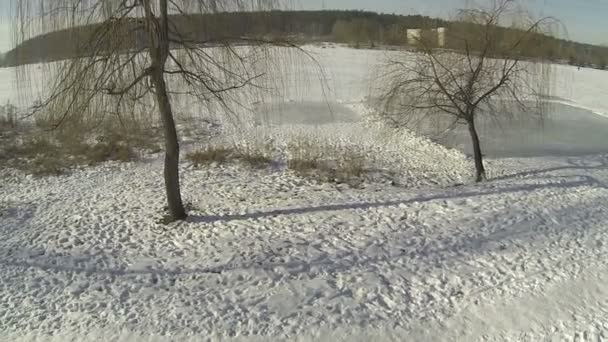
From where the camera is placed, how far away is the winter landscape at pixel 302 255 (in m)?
3.67

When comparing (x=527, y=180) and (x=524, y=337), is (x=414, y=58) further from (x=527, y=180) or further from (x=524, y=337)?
(x=524, y=337)

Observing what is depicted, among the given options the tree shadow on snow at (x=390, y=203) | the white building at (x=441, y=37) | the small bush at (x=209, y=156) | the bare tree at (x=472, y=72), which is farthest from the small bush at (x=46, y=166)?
the white building at (x=441, y=37)

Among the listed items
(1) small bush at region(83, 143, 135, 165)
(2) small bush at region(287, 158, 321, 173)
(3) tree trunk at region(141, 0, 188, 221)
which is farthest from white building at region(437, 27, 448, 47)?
(1) small bush at region(83, 143, 135, 165)

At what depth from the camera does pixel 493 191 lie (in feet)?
22.7

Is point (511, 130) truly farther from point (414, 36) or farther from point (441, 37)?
point (414, 36)

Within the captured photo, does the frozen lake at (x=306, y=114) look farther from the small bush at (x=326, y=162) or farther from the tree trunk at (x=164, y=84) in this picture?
the tree trunk at (x=164, y=84)

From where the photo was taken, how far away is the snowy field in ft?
12.0

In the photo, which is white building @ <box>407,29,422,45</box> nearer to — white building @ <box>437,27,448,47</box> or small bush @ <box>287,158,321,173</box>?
white building @ <box>437,27,448,47</box>

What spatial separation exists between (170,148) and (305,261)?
2.52m

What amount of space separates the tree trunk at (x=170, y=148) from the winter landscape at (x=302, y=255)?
0.99 ft

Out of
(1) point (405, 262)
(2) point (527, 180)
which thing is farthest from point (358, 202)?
(2) point (527, 180)

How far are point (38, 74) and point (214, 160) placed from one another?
4.54 meters

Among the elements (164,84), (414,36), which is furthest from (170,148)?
(414,36)

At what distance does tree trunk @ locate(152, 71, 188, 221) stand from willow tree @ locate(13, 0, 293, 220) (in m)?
0.01
